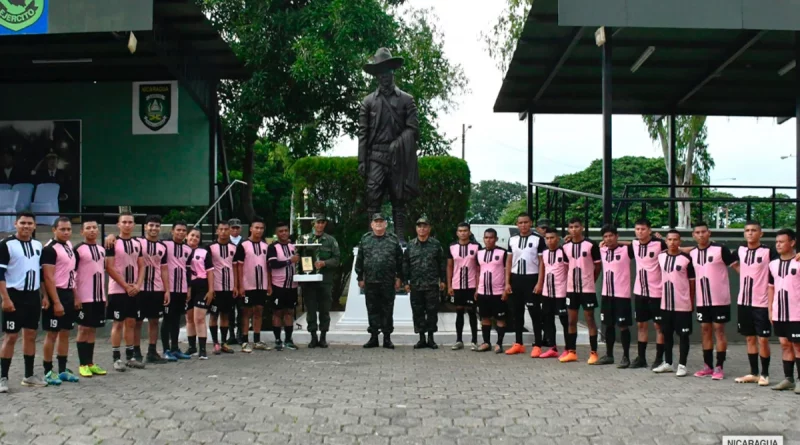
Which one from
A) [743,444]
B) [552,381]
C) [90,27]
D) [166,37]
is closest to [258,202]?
[166,37]

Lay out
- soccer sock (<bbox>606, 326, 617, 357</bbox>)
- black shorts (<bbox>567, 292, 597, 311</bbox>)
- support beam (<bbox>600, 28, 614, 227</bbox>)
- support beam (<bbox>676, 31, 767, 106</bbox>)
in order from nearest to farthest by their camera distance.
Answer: soccer sock (<bbox>606, 326, 617, 357</bbox>), black shorts (<bbox>567, 292, 597, 311</bbox>), support beam (<bbox>600, 28, 614, 227</bbox>), support beam (<bbox>676, 31, 767, 106</bbox>)

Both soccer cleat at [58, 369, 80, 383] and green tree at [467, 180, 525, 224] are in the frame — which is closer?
soccer cleat at [58, 369, 80, 383]

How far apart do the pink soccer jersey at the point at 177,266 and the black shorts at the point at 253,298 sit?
0.93 m

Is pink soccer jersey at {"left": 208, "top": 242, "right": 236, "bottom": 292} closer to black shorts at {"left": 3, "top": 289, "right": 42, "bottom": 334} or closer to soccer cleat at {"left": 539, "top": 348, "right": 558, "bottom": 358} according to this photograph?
black shorts at {"left": 3, "top": 289, "right": 42, "bottom": 334}

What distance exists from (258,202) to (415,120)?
2773cm

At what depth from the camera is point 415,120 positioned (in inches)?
511

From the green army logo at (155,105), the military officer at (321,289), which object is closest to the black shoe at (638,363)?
the military officer at (321,289)

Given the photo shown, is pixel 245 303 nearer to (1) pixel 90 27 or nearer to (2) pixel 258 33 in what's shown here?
(1) pixel 90 27

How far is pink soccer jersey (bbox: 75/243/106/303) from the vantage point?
349 inches

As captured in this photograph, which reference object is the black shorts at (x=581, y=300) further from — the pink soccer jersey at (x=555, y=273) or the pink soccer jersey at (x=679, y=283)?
the pink soccer jersey at (x=679, y=283)

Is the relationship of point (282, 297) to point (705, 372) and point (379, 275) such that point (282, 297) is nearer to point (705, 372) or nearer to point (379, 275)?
point (379, 275)

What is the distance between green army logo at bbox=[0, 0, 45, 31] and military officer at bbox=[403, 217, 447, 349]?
24.4ft

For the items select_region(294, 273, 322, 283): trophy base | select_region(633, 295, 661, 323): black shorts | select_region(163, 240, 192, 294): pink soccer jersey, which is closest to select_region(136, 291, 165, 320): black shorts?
select_region(163, 240, 192, 294): pink soccer jersey

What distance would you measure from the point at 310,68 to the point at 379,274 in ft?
31.2
